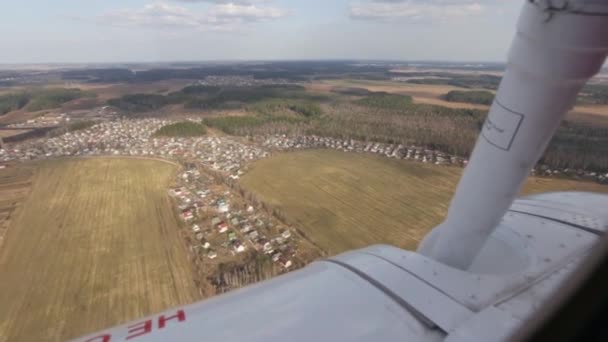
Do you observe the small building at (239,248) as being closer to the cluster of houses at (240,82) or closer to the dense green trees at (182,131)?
the dense green trees at (182,131)

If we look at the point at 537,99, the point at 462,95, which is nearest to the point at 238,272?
the point at 537,99

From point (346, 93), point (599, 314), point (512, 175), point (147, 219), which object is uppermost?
point (599, 314)

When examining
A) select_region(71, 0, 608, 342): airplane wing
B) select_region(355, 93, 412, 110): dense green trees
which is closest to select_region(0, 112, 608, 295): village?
select_region(71, 0, 608, 342): airplane wing

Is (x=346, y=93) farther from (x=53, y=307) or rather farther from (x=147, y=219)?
(x=53, y=307)

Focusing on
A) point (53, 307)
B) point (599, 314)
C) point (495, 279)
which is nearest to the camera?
point (599, 314)

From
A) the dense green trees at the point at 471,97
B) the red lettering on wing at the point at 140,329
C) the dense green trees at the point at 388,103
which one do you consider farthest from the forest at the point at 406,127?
the red lettering on wing at the point at 140,329

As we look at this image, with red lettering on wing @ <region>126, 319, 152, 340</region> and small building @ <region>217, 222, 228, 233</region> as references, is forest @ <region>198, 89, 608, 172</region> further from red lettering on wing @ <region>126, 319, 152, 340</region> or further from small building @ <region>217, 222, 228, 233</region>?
red lettering on wing @ <region>126, 319, 152, 340</region>
